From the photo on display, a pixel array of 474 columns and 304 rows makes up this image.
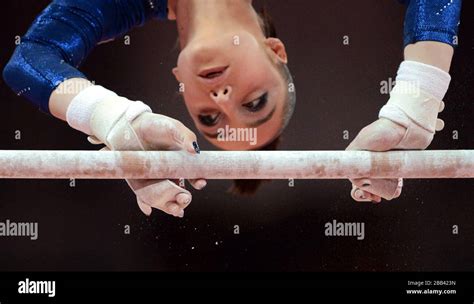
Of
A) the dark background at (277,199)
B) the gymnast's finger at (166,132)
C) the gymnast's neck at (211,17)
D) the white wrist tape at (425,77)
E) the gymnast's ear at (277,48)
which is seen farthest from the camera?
the dark background at (277,199)

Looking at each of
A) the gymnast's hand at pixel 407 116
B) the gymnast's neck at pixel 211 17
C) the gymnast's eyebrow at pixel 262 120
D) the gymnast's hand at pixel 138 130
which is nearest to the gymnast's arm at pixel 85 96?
the gymnast's hand at pixel 138 130

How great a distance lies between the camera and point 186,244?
8.40 ft

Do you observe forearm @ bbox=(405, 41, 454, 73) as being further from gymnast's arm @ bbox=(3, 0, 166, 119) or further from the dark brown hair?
gymnast's arm @ bbox=(3, 0, 166, 119)

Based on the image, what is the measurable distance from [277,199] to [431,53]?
0.91 meters

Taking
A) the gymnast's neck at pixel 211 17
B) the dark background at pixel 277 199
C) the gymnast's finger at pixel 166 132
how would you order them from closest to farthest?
the gymnast's finger at pixel 166 132 < the gymnast's neck at pixel 211 17 < the dark background at pixel 277 199

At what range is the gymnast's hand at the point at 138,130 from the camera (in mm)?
1671

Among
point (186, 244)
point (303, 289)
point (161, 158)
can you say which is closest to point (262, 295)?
point (303, 289)

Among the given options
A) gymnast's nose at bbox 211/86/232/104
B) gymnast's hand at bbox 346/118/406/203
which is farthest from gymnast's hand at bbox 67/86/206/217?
gymnast's nose at bbox 211/86/232/104

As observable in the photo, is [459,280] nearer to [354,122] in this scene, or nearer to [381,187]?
[354,122]

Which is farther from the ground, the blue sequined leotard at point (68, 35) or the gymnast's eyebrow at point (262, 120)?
the blue sequined leotard at point (68, 35)

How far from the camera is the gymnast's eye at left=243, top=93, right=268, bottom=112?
86.8 inches

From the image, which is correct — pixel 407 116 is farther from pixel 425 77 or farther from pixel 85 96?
pixel 85 96

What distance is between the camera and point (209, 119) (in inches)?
88.7

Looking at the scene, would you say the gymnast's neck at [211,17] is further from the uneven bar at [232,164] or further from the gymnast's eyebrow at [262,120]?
the uneven bar at [232,164]
